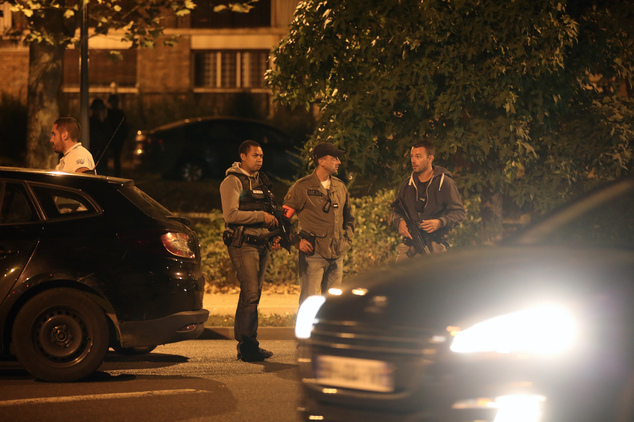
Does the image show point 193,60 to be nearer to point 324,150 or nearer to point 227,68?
point 227,68

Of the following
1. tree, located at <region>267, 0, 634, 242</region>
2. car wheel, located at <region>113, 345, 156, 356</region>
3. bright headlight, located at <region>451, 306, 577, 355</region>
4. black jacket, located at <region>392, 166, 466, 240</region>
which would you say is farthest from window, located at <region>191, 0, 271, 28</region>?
bright headlight, located at <region>451, 306, 577, 355</region>

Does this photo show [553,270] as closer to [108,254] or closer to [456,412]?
[456,412]

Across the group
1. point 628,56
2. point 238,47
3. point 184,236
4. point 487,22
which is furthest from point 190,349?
point 238,47

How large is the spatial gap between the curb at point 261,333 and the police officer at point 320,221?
1.28 metres

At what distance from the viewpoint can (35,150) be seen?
52.7ft

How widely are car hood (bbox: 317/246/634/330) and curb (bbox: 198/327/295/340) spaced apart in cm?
550

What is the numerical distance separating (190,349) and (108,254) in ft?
7.27

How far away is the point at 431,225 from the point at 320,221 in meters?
0.98

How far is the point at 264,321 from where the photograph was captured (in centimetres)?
1096

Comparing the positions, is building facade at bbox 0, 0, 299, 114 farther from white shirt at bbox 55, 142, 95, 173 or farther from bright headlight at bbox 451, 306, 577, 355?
bright headlight at bbox 451, 306, 577, 355

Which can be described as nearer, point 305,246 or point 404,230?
point 305,246

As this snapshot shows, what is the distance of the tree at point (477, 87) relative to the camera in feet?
39.6

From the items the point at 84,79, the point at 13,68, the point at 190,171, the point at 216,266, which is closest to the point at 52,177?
the point at 216,266

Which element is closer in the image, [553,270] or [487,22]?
[553,270]
